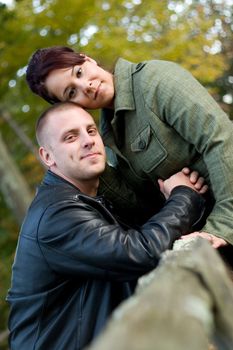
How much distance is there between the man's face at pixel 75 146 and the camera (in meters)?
2.67

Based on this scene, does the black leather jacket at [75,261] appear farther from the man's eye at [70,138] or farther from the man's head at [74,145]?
the man's eye at [70,138]

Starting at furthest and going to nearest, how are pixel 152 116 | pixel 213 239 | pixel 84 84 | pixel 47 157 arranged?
1. pixel 47 157
2. pixel 84 84
3. pixel 152 116
4. pixel 213 239

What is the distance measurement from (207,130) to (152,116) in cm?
30

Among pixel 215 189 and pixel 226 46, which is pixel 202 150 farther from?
pixel 226 46

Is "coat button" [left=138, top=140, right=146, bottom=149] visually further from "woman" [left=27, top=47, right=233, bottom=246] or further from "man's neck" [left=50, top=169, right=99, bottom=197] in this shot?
"man's neck" [left=50, top=169, right=99, bottom=197]

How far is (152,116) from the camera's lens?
2588 millimetres

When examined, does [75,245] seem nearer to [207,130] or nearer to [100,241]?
[100,241]

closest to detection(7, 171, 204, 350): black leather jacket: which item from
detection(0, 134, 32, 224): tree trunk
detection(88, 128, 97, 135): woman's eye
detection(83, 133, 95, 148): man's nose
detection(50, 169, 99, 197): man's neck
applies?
detection(50, 169, 99, 197): man's neck

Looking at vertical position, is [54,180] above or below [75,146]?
Result: below

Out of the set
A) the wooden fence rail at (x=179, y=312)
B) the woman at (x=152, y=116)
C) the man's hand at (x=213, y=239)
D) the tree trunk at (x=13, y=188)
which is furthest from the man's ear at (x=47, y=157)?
the tree trunk at (x=13, y=188)

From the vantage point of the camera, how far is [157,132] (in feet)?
8.55

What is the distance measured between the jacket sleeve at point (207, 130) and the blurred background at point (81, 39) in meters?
3.56

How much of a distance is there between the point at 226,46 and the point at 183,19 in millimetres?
3907

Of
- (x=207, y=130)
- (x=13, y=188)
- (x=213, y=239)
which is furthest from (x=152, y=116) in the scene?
(x=13, y=188)
